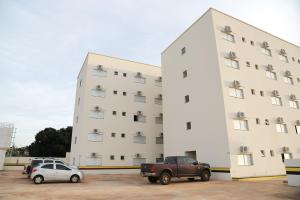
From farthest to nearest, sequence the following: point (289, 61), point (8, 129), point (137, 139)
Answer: point (8, 129) < point (137, 139) < point (289, 61)

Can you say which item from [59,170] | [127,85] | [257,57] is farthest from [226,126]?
[127,85]

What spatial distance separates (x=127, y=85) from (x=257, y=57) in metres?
18.5

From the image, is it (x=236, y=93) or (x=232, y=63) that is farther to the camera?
(x=232, y=63)

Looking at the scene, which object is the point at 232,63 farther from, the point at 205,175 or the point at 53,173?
the point at 53,173

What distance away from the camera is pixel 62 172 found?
16.6 metres

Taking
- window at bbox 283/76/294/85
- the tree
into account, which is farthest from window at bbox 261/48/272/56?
the tree

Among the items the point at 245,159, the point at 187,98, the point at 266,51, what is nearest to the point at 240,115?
the point at 245,159

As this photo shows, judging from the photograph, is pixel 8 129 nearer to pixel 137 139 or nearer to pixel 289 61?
pixel 137 139

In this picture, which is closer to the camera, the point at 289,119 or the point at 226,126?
the point at 226,126

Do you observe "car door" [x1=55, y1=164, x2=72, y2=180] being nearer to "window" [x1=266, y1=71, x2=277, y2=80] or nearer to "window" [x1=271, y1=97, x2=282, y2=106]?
"window" [x1=271, y1=97, x2=282, y2=106]

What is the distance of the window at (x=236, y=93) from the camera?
21.1 m

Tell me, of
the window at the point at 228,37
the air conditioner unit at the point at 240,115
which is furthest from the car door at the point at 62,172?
the window at the point at 228,37

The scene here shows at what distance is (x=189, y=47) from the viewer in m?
26.0

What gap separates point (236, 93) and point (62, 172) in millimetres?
17014
